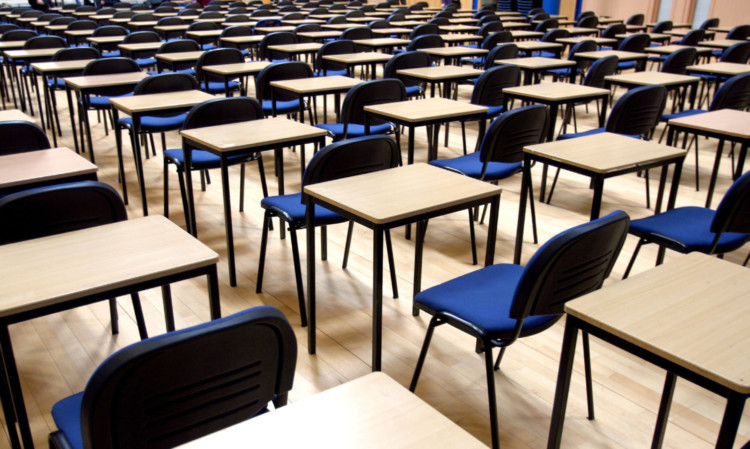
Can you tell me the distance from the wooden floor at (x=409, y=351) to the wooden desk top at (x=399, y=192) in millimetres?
789

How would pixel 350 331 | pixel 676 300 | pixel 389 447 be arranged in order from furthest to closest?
pixel 350 331 < pixel 676 300 < pixel 389 447

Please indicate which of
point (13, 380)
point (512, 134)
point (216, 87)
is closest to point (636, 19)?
point (216, 87)

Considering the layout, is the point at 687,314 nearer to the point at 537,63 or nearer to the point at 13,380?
the point at 13,380

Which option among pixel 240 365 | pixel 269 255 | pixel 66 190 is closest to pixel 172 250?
pixel 66 190

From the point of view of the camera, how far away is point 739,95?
Result: 5.14 m

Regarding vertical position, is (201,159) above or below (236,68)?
below

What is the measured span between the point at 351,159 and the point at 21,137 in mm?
1826

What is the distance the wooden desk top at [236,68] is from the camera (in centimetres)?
561

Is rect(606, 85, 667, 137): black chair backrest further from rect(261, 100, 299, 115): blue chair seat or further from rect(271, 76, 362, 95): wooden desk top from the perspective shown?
rect(261, 100, 299, 115): blue chair seat

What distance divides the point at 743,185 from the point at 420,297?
1536 mm

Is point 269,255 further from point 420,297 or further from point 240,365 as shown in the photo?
point 240,365

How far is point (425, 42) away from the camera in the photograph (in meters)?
7.54

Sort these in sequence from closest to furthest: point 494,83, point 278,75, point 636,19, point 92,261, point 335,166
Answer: point 92,261
point 335,166
point 494,83
point 278,75
point 636,19

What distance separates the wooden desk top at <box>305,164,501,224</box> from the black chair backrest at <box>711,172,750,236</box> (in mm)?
1032
